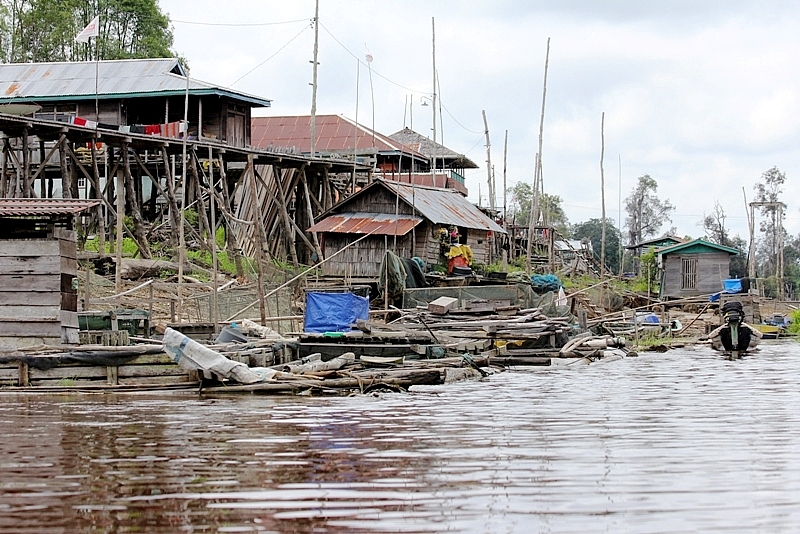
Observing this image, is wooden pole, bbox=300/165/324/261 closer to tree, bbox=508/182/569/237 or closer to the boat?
the boat

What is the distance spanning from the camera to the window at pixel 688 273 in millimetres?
43625

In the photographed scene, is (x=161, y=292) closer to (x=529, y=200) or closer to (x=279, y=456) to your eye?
(x=279, y=456)

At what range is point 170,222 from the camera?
30953 millimetres

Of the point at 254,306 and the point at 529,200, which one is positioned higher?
the point at 529,200

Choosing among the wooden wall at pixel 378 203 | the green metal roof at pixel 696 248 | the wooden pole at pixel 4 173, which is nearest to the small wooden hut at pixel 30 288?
the wooden pole at pixel 4 173

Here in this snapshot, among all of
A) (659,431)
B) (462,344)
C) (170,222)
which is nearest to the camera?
(659,431)

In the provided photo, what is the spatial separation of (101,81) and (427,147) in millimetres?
21341

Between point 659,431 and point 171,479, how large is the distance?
17.2 feet

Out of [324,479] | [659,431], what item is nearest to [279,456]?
[324,479]

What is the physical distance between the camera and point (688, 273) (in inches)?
1721

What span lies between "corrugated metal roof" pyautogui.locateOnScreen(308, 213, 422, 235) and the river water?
52.0ft

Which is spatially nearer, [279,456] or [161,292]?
[279,456]

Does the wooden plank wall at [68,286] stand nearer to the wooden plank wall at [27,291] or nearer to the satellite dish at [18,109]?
the wooden plank wall at [27,291]

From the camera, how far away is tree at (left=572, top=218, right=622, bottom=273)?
223 ft
